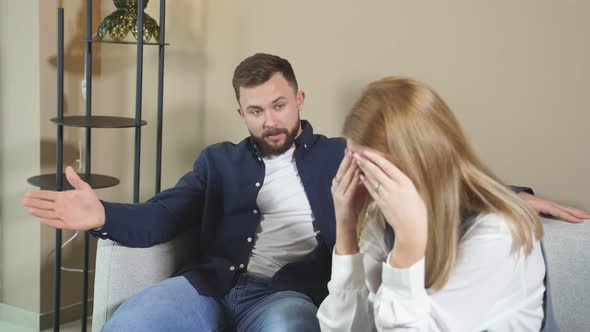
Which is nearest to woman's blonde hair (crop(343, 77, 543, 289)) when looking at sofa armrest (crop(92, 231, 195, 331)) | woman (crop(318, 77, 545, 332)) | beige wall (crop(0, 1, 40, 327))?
woman (crop(318, 77, 545, 332))

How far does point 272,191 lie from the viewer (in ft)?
7.30

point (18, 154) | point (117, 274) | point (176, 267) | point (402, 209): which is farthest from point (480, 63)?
point (18, 154)

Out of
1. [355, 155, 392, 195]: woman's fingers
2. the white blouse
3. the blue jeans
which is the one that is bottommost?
the blue jeans

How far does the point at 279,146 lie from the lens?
2182 millimetres

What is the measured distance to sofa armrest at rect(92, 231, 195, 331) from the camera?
199 centimetres

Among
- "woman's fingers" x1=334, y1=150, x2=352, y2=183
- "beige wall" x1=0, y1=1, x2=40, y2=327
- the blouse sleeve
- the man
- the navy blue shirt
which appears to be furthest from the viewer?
"beige wall" x1=0, y1=1, x2=40, y2=327

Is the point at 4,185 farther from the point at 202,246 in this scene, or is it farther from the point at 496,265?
the point at 496,265

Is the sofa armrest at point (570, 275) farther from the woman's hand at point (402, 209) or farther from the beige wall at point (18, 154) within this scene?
the beige wall at point (18, 154)

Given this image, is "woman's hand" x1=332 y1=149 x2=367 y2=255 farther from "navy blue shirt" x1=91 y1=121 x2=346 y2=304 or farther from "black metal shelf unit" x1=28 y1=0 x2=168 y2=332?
"black metal shelf unit" x1=28 y1=0 x2=168 y2=332

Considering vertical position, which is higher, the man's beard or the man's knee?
the man's beard

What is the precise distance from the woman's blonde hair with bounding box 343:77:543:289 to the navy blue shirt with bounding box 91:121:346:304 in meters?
0.73

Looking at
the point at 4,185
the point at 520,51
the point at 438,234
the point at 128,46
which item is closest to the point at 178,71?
the point at 128,46

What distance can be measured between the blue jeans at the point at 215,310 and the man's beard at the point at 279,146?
391mm

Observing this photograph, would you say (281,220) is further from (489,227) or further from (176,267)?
(489,227)
